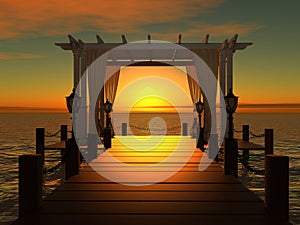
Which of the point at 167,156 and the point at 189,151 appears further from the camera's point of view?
the point at 189,151

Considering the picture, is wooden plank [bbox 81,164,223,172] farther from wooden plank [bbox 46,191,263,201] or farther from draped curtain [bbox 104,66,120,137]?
draped curtain [bbox 104,66,120,137]

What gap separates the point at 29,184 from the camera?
509 centimetres

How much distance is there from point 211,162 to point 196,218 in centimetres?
486

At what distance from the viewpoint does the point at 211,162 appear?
9648mm

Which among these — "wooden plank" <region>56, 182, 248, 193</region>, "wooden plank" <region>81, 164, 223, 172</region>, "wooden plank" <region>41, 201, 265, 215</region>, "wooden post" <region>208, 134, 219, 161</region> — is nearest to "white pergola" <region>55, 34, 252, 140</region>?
"wooden post" <region>208, 134, 219, 161</region>

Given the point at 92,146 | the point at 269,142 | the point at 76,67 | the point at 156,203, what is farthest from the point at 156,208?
the point at 269,142

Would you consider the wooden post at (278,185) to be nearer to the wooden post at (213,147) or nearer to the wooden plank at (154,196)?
the wooden plank at (154,196)

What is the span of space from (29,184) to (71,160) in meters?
2.64

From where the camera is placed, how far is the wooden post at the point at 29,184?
504 centimetres

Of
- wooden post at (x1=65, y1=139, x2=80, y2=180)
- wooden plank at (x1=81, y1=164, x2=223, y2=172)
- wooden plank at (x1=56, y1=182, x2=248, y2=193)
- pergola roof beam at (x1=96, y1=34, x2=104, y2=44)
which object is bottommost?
wooden plank at (x1=56, y1=182, x2=248, y2=193)

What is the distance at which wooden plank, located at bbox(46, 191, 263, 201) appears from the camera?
18.7 feet

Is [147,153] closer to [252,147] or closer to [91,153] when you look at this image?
[91,153]

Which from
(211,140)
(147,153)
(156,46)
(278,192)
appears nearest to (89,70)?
(156,46)

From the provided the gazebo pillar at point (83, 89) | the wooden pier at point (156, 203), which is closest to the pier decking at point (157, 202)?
the wooden pier at point (156, 203)
